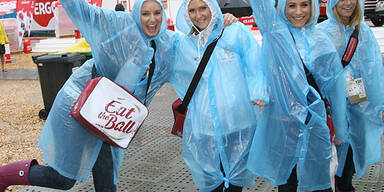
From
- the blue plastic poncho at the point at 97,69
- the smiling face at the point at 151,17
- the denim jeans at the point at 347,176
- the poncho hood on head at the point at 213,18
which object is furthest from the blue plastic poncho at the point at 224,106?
the denim jeans at the point at 347,176

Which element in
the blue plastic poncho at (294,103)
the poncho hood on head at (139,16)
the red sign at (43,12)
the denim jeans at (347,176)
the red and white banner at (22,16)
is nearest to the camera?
the blue plastic poncho at (294,103)

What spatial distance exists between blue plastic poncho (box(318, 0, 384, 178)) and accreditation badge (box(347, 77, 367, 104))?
0.16 feet

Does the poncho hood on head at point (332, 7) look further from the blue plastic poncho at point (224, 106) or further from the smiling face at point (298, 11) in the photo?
the blue plastic poncho at point (224, 106)

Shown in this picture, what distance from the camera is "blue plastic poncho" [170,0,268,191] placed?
2590 mm

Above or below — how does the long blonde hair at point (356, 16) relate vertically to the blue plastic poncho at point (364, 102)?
above

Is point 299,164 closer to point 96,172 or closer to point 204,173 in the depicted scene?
point 204,173

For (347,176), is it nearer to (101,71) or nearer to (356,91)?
(356,91)

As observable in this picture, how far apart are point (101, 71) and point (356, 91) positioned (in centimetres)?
172

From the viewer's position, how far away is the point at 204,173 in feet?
8.70

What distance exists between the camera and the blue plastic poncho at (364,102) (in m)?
3.06

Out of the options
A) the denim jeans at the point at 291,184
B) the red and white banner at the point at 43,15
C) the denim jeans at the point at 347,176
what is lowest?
the red and white banner at the point at 43,15

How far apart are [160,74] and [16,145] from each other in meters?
3.29

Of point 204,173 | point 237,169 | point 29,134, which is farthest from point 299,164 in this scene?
point 29,134

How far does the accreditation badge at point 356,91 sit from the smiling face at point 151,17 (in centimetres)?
136
